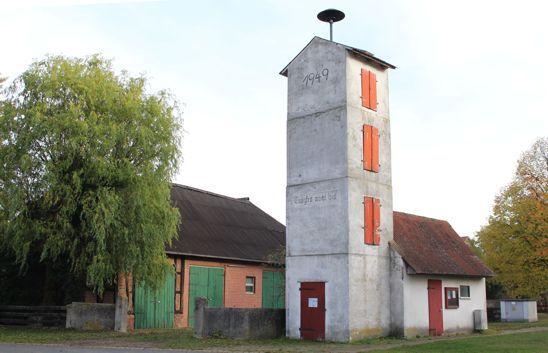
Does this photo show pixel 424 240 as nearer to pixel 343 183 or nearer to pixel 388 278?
pixel 388 278

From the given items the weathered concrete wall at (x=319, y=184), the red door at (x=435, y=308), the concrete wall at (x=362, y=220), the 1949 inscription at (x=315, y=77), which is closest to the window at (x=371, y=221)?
the concrete wall at (x=362, y=220)

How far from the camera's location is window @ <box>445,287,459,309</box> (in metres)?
23.5

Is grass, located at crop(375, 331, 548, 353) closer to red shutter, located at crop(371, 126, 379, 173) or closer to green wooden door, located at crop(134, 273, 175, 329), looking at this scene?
red shutter, located at crop(371, 126, 379, 173)

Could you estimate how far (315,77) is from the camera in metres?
22.3

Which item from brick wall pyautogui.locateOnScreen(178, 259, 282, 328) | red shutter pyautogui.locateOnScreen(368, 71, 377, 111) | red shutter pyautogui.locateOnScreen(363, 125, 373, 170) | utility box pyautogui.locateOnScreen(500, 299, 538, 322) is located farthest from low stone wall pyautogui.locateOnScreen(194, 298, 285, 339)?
utility box pyautogui.locateOnScreen(500, 299, 538, 322)

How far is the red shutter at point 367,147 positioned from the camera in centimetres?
2155

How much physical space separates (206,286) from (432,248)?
39.9ft

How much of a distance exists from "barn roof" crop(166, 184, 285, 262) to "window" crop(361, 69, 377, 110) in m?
12.1

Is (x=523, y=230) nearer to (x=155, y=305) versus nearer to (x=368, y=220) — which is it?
(x=368, y=220)

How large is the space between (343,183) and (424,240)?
5953 millimetres

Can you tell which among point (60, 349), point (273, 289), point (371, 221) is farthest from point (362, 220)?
point (273, 289)

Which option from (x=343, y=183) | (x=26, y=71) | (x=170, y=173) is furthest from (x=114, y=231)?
(x=343, y=183)

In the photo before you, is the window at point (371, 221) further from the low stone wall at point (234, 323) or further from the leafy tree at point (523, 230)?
the leafy tree at point (523, 230)

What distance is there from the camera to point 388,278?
71.7ft
